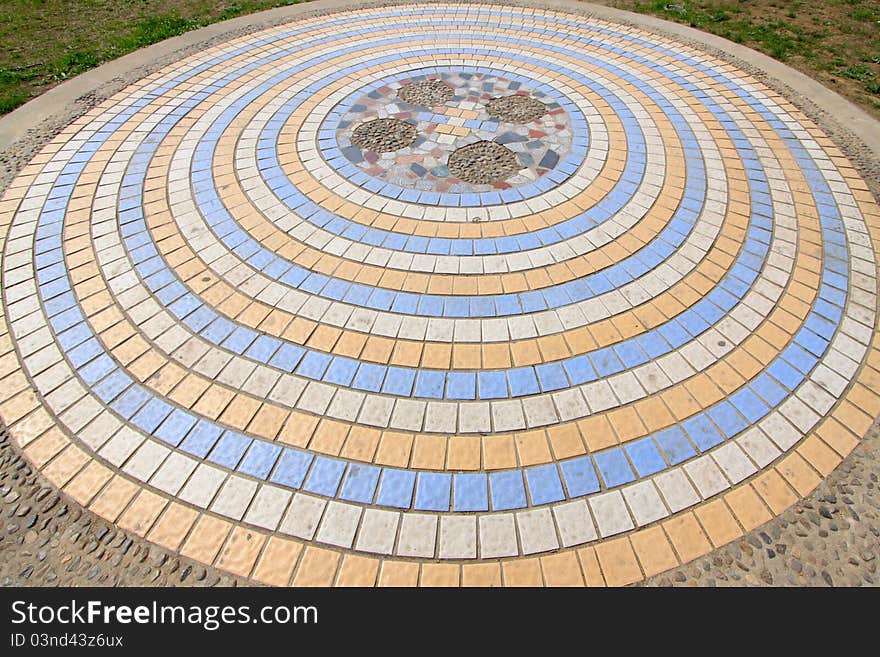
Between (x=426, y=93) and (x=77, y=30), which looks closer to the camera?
(x=426, y=93)

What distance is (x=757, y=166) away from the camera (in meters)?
5.47

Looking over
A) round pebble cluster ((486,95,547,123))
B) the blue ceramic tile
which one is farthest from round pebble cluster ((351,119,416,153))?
the blue ceramic tile

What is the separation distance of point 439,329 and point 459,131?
319cm

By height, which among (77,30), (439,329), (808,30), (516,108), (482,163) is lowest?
(439,329)

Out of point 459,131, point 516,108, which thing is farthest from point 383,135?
point 516,108

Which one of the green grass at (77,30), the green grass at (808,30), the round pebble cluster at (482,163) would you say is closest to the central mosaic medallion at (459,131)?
the round pebble cluster at (482,163)

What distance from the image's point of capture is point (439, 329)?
3.83m

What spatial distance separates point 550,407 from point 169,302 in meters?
3.08

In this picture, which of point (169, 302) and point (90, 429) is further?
point (169, 302)

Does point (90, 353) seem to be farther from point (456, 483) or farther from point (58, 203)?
point (456, 483)

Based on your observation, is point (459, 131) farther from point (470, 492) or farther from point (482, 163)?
point (470, 492)

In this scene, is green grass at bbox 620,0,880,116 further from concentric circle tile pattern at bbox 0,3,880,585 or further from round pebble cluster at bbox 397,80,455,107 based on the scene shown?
round pebble cluster at bbox 397,80,455,107

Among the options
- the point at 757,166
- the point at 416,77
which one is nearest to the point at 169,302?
the point at 416,77
